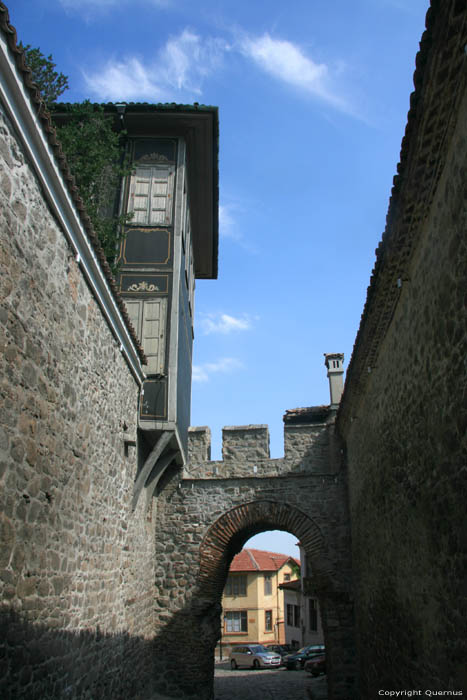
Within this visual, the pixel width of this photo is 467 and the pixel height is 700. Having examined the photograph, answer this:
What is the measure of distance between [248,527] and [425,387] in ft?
24.9

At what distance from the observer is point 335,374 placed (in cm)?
1234

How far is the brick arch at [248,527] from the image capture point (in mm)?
10461

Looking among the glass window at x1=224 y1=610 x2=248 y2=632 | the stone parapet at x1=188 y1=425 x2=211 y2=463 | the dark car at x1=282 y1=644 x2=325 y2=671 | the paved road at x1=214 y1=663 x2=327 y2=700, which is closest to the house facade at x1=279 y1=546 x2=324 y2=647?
the dark car at x1=282 y1=644 x2=325 y2=671

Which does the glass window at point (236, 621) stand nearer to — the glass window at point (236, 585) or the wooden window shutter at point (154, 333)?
the glass window at point (236, 585)

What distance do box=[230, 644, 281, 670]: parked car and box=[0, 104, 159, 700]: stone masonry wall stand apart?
14680 millimetres

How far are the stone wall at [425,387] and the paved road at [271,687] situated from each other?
6.40m

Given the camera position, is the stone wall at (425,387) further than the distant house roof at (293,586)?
No

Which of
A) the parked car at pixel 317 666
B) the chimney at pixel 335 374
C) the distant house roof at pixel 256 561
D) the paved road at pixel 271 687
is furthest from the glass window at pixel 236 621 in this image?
the chimney at pixel 335 374

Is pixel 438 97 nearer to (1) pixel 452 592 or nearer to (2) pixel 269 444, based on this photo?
(1) pixel 452 592

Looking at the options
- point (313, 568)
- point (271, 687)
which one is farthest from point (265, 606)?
point (313, 568)

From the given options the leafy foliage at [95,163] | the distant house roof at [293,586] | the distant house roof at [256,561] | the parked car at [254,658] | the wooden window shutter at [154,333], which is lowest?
the parked car at [254,658]

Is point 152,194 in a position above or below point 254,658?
above

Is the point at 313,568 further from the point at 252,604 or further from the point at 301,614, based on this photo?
the point at 252,604

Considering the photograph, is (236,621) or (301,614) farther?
(236,621)
